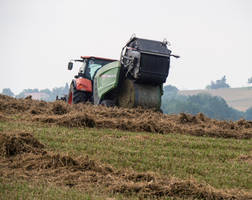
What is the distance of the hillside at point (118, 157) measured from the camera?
7.77m

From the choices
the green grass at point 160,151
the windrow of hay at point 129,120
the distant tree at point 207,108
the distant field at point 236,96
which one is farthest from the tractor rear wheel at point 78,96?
the distant field at point 236,96

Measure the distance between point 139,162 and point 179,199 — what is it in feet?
7.85

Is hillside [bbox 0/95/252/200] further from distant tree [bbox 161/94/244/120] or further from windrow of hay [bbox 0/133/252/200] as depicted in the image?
distant tree [bbox 161/94/244/120]

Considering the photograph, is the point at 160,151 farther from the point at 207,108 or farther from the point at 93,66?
the point at 207,108

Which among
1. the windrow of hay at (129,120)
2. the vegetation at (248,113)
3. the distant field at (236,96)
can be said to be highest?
the windrow of hay at (129,120)

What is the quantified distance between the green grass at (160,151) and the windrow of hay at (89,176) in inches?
26.1

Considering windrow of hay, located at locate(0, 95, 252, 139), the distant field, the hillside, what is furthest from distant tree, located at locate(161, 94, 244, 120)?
the hillside

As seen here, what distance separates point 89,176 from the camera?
8328 mm

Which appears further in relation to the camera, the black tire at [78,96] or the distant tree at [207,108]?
the distant tree at [207,108]

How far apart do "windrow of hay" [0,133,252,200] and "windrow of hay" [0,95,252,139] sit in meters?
4.54

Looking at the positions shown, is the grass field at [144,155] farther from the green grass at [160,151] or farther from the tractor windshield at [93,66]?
the tractor windshield at [93,66]

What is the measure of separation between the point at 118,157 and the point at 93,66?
13.1 meters

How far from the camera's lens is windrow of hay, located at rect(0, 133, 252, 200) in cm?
778

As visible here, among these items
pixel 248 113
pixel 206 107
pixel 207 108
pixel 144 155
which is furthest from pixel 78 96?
pixel 248 113
